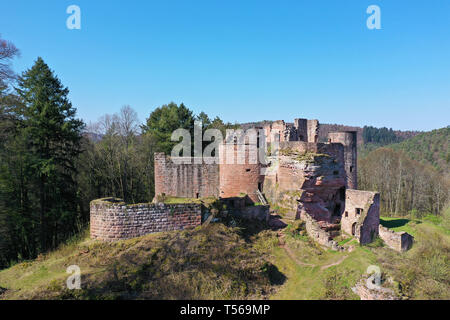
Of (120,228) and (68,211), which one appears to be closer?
(120,228)

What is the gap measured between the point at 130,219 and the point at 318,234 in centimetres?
990

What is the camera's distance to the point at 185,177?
17.1 m

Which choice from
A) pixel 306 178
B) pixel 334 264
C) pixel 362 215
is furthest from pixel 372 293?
pixel 306 178

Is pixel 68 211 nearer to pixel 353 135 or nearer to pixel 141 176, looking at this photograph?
pixel 141 176

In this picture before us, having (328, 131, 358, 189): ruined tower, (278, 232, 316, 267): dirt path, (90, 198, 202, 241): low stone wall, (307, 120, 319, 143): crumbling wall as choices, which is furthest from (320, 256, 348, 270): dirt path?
(307, 120, 319, 143): crumbling wall

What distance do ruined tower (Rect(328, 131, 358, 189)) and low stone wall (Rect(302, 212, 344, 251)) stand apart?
18.3 feet

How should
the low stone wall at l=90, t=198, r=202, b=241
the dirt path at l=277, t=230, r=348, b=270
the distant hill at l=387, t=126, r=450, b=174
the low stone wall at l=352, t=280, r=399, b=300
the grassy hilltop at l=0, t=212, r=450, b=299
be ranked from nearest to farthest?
1. the grassy hilltop at l=0, t=212, r=450, b=299
2. the low stone wall at l=352, t=280, r=399, b=300
3. the low stone wall at l=90, t=198, r=202, b=241
4. the dirt path at l=277, t=230, r=348, b=270
5. the distant hill at l=387, t=126, r=450, b=174

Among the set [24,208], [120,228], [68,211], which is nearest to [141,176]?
[68,211]

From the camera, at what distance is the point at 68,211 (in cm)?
1708

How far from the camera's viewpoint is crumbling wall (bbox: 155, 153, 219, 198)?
16.8 m

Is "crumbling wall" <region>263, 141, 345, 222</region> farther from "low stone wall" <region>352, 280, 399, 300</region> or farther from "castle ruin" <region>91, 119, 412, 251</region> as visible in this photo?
"low stone wall" <region>352, 280, 399, 300</region>

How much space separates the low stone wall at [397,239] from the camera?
1474cm

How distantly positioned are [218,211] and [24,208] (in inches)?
519

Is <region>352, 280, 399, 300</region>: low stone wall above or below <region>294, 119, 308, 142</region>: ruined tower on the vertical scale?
below
